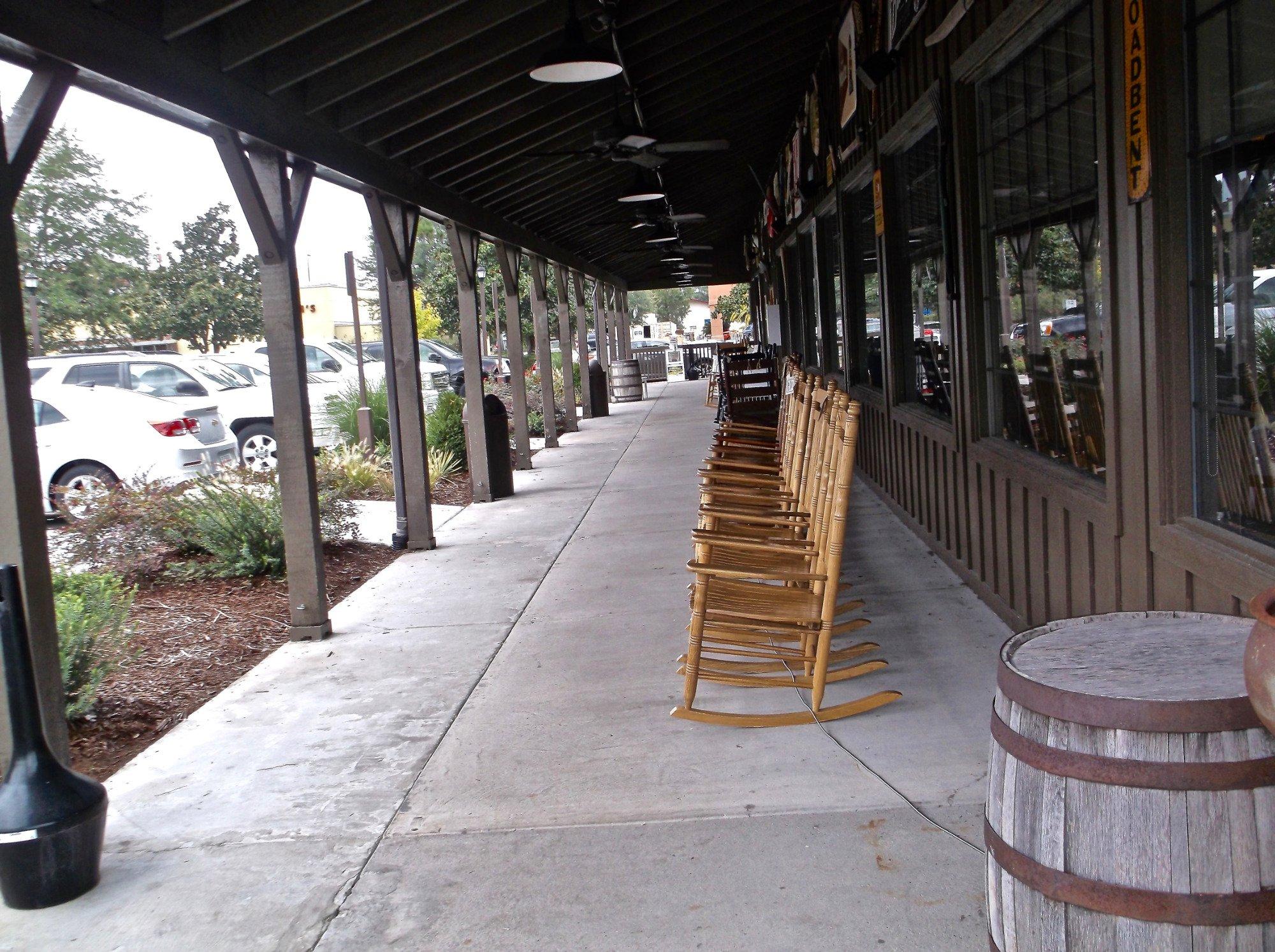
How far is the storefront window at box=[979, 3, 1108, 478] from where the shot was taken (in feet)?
11.8

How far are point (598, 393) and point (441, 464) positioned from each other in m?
8.07

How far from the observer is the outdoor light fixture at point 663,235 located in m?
12.5

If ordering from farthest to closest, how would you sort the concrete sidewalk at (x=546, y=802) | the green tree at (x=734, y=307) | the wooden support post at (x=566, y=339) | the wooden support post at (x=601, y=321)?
the green tree at (x=734, y=307) → the wooden support post at (x=601, y=321) → the wooden support post at (x=566, y=339) → the concrete sidewalk at (x=546, y=802)

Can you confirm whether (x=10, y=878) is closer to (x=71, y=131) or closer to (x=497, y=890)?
(x=497, y=890)

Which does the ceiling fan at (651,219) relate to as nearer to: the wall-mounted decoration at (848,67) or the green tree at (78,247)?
the wall-mounted decoration at (848,67)

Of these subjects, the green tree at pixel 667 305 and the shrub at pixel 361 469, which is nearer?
the shrub at pixel 361 469

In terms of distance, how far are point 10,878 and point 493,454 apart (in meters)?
6.81

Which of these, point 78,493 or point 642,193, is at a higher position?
point 642,193

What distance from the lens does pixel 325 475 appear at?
7.90 metres

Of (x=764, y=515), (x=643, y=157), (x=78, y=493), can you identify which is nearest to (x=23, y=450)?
(x=764, y=515)

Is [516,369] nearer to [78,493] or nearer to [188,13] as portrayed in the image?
[78,493]

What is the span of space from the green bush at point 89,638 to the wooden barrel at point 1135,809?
3.50 meters

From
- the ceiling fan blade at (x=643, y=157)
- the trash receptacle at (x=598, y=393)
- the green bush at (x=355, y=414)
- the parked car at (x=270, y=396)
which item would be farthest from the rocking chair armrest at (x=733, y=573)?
the trash receptacle at (x=598, y=393)

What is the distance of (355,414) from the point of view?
1134 centimetres
